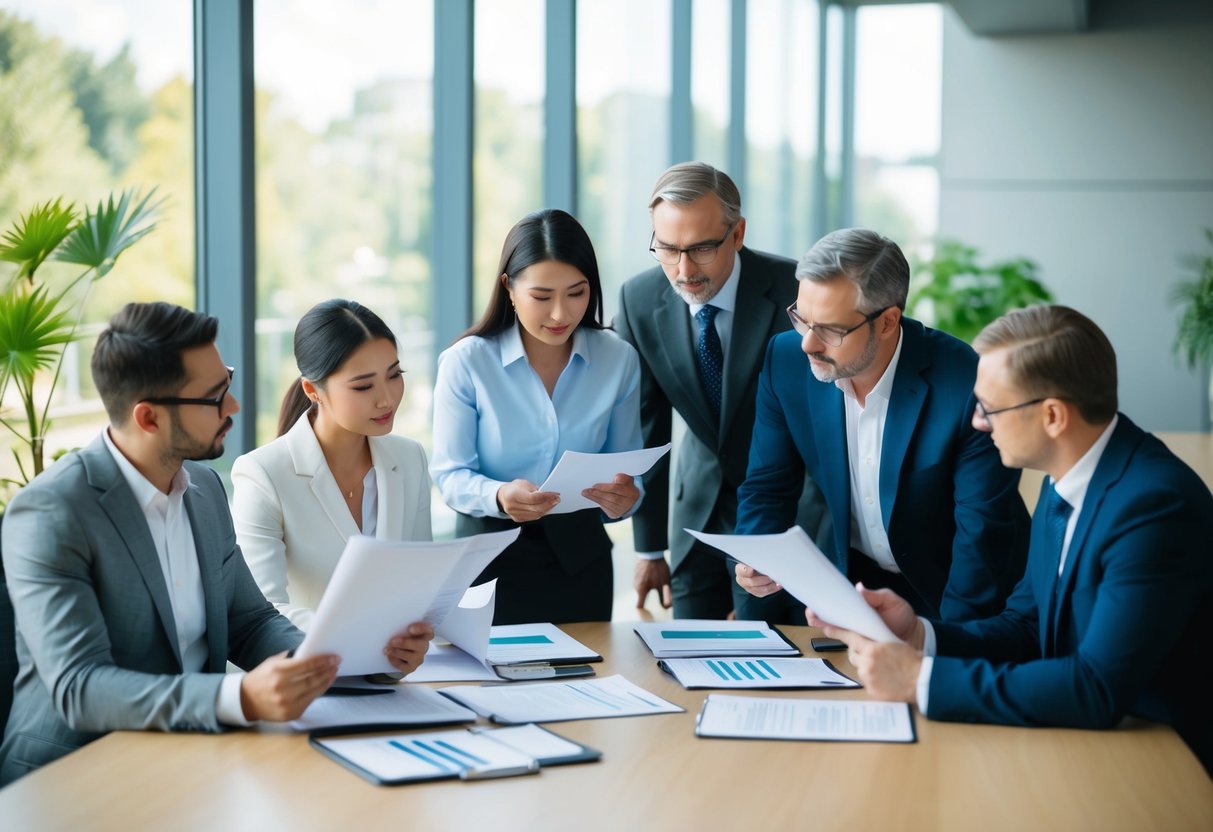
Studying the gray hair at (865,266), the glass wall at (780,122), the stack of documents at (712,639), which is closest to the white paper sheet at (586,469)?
the stack of documents at (712,639)

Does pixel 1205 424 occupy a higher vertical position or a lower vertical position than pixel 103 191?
lower

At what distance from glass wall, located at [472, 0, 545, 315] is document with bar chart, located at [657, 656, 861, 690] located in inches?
109

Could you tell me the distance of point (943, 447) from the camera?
271 cm

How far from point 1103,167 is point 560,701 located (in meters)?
8.96

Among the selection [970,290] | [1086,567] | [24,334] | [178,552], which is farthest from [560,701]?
[970,290]

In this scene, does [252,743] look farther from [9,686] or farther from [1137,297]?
[1137,297]

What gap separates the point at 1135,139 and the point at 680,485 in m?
7.65

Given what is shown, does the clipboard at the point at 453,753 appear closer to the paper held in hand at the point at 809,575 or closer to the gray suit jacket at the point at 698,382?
the paper held in hand at the point at 809,575

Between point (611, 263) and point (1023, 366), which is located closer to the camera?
point (1023, 366)

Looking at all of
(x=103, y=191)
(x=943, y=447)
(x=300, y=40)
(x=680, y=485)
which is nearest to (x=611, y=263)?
(x=300, y=40)

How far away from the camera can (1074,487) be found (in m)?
2.15

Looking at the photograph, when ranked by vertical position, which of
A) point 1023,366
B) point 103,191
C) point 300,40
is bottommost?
point 1023,366

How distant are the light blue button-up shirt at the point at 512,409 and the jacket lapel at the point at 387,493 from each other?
0.69 ft

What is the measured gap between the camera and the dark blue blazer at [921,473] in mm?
2652
